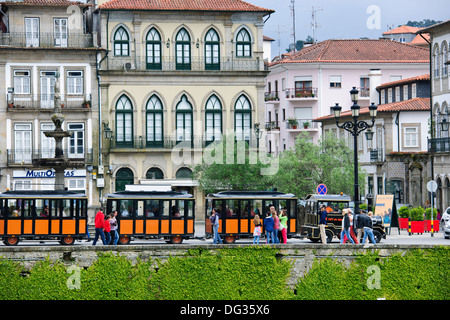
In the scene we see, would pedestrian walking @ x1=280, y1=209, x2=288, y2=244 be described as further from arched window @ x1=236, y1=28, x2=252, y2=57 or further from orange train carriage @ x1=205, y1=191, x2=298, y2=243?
arched window @ x1=236, y1=28, x2=252, y2=57

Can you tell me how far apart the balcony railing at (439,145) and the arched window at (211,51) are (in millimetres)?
14080

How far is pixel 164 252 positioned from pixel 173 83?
33228mm

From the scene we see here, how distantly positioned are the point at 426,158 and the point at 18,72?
27377 millimetres

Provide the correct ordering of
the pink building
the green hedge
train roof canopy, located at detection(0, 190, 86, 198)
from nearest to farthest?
the green hedge
train roof canopy, located at detection(0, 190, 86, 198)
the pink building

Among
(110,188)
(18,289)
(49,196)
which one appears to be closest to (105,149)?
(110,188)

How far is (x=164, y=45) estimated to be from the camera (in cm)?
6116

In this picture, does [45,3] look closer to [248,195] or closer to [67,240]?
[67,240]

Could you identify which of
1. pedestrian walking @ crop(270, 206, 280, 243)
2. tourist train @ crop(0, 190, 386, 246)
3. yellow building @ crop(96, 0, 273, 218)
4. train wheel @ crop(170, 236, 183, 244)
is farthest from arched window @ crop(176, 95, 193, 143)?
pedestrian walking @ crop(270, 206, 280, 243)

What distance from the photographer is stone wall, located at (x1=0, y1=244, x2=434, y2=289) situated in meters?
28.5

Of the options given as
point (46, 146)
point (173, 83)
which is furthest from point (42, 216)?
point (173, 83)

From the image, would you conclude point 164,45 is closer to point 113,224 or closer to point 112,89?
point 112,89

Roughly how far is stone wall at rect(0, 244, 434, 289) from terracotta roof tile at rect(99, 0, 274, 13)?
33.4 meters

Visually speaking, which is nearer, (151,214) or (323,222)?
(323,222)

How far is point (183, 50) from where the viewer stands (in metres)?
61.5
